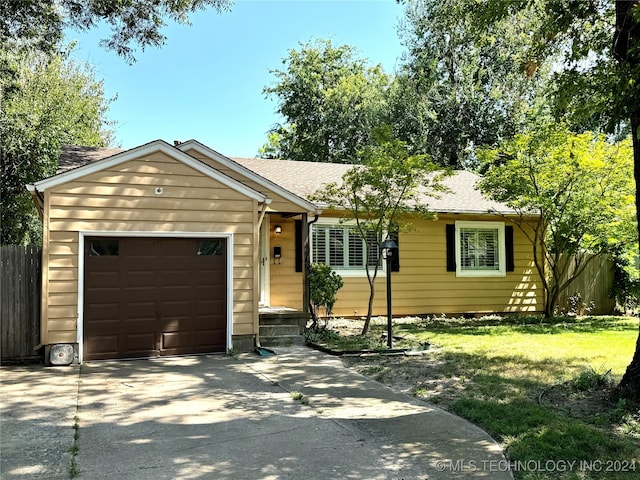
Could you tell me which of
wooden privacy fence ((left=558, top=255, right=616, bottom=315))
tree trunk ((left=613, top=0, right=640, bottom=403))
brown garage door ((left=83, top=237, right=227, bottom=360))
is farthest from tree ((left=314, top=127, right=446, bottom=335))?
wooden privacy fence ((left=558, top=255, right=616, bottom=315))

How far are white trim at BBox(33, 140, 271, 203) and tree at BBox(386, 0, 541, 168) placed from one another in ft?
52.9

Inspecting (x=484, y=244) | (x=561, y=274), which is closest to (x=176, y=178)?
(x=484, y=244)

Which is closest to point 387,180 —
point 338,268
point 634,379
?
point 338,268

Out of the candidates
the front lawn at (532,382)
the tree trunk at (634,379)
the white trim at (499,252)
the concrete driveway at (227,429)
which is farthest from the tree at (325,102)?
the concrete driveway at (227,429)

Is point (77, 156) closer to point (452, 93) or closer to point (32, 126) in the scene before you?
point (32, 126)

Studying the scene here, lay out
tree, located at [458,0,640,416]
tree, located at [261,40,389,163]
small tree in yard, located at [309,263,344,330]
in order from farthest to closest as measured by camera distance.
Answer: tree, located at [261,40,389,163] < small tree in yard, located at [309,263,344,330] < tree, located at [458,0,640,416]

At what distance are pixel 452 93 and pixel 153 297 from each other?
18828 mm

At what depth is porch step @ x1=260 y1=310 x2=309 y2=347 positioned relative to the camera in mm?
9703

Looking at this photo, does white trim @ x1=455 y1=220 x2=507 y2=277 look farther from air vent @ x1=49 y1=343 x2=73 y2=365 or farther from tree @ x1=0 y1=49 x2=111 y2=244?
tree @ x1=0 y1=49 x2=111 y2=244

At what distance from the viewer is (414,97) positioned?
23453 millimetres

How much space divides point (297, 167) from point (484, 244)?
227 inches

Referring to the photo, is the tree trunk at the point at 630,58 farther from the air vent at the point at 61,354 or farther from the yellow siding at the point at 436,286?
the yellow siding at the point at 436,286

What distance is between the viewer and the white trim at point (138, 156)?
7.83 m

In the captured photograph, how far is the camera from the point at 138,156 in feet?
27.3
